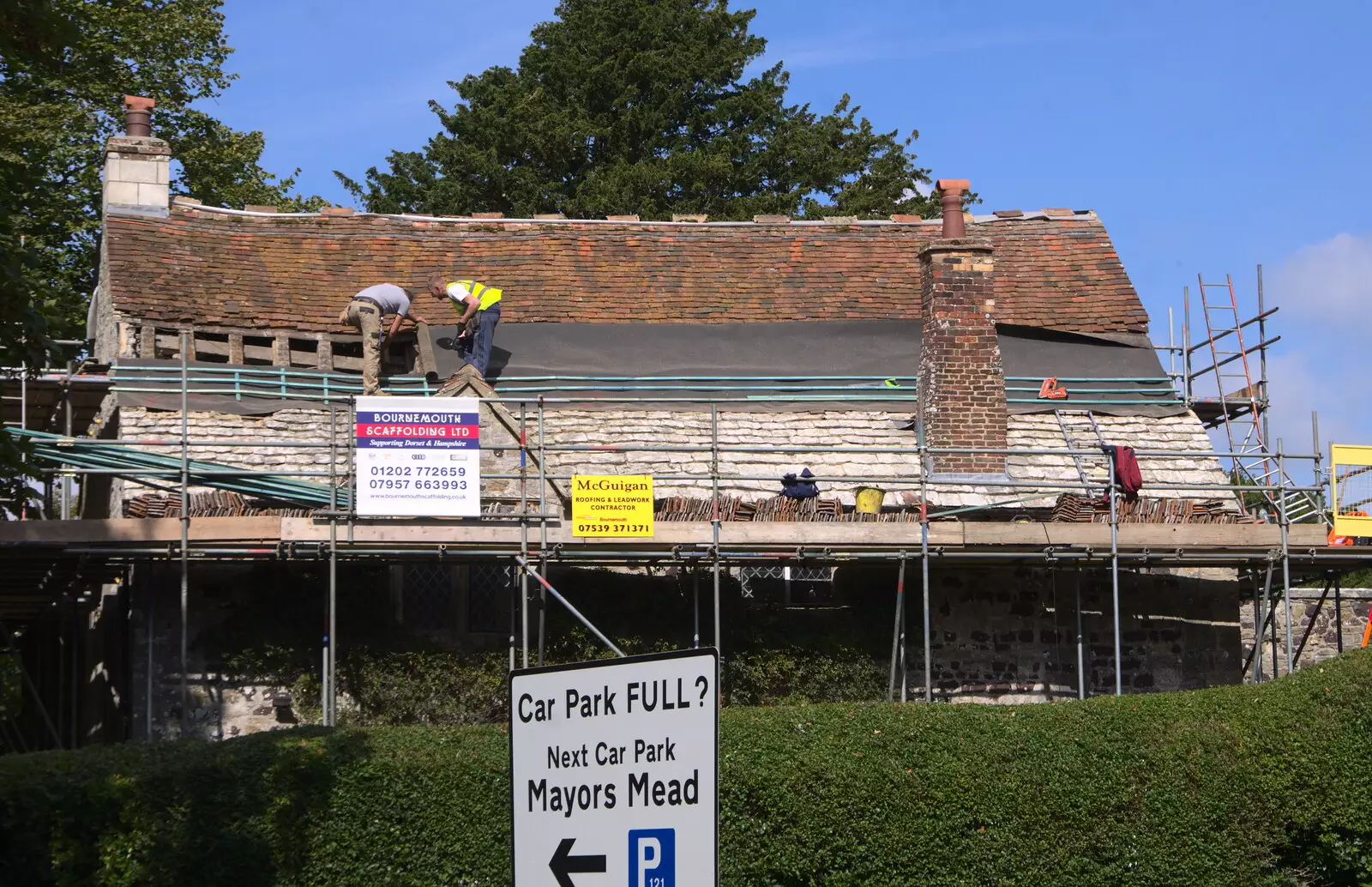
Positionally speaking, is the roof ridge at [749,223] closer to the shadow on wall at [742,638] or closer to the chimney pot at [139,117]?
the chimney pot at [139,117]

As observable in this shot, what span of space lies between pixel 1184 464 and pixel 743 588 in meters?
5.27

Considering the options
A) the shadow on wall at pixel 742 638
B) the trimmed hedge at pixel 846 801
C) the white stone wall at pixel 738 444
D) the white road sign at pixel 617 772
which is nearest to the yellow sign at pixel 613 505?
the white stone wall at pixel 738 444

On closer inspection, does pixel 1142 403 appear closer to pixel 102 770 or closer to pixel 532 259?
pixel 532 259

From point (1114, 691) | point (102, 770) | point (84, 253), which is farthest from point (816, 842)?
point (84, 253)

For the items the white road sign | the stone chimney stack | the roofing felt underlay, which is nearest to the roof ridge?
the stone chimney stack

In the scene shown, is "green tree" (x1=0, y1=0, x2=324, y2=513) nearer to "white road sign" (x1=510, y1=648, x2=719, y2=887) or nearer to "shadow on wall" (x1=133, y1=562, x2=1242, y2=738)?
"shadow on wall" (x1=133, y1=562, x2=1242, y2=738)

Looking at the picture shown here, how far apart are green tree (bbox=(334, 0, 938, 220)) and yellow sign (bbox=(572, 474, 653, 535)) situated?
18.6m

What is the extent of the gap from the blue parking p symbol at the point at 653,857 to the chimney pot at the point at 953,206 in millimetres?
15538

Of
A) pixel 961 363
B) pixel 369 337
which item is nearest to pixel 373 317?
pixel 369 337

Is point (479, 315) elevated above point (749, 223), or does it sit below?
below

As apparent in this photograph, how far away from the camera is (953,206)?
20406 millimetres

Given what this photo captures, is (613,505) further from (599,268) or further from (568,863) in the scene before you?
(568,863)

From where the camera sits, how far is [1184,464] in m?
19.8

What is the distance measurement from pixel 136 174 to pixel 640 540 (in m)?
9.96
